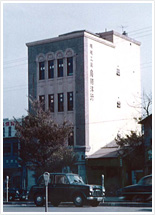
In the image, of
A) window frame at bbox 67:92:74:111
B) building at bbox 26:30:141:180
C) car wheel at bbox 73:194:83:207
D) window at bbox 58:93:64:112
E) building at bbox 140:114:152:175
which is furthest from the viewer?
window frame at bbox 67:92:74:111

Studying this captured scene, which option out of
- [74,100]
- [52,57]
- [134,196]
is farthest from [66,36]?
[134,196]

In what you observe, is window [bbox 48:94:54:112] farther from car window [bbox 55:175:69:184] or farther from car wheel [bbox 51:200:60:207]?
car wheel [bbox 51:200:60:207]

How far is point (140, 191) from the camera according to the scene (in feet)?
82.4

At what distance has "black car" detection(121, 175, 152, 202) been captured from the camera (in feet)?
81.6

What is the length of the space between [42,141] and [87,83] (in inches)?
214

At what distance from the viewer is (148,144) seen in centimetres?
3244

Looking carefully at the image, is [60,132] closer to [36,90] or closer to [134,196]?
[36,90]

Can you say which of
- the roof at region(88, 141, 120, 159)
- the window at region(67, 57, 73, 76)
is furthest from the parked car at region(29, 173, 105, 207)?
the window at region(67, 57, 73, 76)

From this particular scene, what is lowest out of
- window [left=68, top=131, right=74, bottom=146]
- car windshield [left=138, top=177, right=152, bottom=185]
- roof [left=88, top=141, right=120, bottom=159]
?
car windshield [left=138, top=177, right=152, bottom=185]

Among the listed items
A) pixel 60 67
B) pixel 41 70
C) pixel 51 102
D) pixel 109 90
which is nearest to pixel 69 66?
pixel 60 67

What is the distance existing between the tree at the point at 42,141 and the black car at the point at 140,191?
285 inches

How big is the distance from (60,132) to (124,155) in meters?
4.33

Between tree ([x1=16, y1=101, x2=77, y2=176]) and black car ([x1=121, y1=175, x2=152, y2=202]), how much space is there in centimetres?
724

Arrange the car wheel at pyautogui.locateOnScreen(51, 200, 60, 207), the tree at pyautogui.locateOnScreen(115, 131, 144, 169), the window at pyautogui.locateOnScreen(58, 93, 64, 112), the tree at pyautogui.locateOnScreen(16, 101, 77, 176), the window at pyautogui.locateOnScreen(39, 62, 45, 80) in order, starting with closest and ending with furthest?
the car wheel at pyautogui.locateOnScreen(51, 200, 60, 207), the tree at pyautogui.locateOnScreen(16, 101, 77, 176), the tree at pyautogui.locateOnScreen(115, 131, 144, 169), the window at pyautogui.locateOnScreen(39, 62, 45, 80), the window at pyautogui.locateOnScreen(58, 93, 64, 112)
